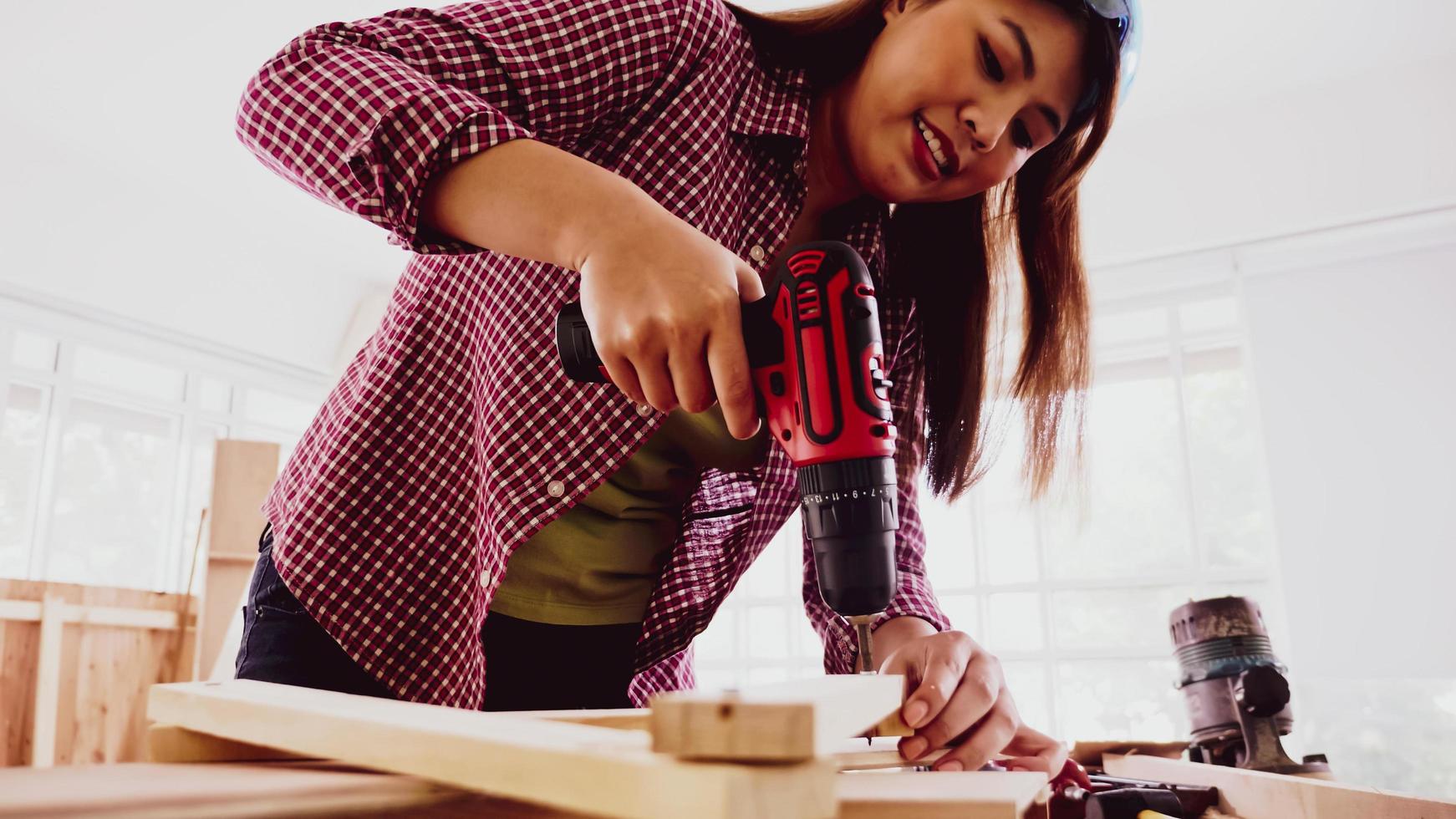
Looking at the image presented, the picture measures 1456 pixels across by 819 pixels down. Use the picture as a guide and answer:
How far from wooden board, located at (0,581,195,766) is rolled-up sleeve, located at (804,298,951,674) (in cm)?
389

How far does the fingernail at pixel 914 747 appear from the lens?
794 mm

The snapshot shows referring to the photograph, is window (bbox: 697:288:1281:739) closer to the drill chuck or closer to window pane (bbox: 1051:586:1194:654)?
window pane (bbox: 1051:586:1194:654)

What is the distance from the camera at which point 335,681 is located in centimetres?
91

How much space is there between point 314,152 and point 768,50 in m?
0.62

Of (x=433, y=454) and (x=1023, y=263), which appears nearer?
(x=433, y=454)

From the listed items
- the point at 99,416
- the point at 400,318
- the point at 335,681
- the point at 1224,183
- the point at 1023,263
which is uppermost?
the point at 1224,183

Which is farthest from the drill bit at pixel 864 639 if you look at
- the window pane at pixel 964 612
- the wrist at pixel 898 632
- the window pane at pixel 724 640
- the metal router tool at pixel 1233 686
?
the window pane at pixel 724 640

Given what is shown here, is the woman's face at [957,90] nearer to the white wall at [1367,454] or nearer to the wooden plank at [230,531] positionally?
the white wall at [1367,454]

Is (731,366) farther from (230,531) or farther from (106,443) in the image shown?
(106,443)

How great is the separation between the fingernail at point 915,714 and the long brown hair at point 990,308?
1.93 feet

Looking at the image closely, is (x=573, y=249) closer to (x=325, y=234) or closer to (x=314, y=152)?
(x=314, y=152)

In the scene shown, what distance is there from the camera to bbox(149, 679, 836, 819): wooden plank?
11.4 inches

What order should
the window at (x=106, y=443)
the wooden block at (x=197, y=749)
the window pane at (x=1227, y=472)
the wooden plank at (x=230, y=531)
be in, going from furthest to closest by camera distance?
the window at (x=106, y=443) → the wooden plank at (x=230, y=531) → the window pane at (x=1227, y=472) → the wooden block at (x=197, y=749)

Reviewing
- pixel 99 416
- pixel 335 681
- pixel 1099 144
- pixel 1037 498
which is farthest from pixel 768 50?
pixel 99 416
